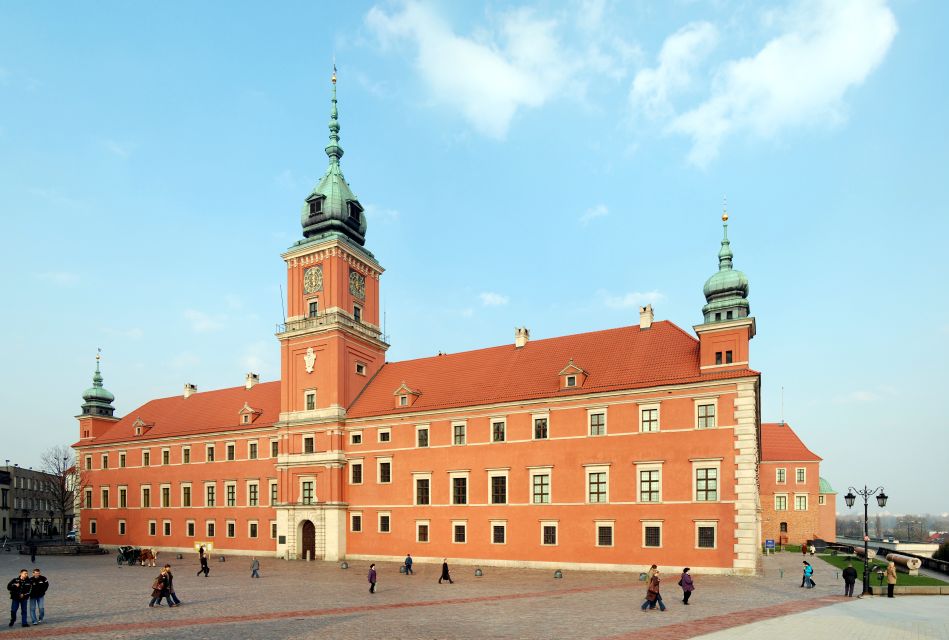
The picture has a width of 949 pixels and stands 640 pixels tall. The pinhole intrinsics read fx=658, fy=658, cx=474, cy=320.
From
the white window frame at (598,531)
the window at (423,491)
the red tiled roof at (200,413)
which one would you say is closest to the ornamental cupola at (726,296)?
the white window frame at (598,531)

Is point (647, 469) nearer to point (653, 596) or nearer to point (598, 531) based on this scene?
point (598, 531)

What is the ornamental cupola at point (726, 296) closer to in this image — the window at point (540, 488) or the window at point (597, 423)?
the window at point (597, 423)

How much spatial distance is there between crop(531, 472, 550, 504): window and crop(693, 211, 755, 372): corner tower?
11523mm

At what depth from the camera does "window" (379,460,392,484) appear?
153ft

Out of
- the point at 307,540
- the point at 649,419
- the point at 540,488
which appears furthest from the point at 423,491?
the point at 649,419

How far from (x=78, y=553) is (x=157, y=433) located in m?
11.5

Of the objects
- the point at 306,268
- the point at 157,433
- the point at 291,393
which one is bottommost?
the point at 157,433

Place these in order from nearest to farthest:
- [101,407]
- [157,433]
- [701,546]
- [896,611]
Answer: [896,611] < [701,546] < [157,433] < [101,407]

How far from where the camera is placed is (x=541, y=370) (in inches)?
1730

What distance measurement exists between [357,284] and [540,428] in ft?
68.5

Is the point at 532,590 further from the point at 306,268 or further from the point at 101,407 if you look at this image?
the point at 101,407

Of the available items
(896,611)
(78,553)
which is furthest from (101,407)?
(896,611)

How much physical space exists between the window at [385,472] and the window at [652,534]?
1830 cm

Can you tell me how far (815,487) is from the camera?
70.8m
